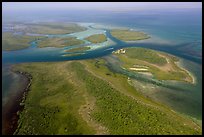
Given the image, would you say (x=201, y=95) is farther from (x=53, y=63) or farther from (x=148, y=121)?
(x=53, y=63)

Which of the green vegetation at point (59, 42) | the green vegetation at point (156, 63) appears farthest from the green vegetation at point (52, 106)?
the green vegetation at point (59, 42)

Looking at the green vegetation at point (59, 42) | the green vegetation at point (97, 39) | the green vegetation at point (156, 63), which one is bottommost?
the green vegetation at point (156, 63)

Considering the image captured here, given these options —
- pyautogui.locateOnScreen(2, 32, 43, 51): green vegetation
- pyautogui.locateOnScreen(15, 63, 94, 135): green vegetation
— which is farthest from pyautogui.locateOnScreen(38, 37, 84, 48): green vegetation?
pyautogui.locateOnScreen(15, 63, 94, 135): green vegetation

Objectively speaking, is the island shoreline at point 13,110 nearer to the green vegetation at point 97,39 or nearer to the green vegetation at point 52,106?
the green vegetation at point 52,106

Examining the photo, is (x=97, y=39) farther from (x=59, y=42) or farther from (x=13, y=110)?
(x=13, y=110)

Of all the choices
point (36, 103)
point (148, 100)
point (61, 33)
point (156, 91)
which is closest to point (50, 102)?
point (36, 103)

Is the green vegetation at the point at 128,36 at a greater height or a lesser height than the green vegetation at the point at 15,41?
greater

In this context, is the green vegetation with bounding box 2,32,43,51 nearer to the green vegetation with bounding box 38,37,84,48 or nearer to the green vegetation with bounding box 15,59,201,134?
the green vegetation with bounding box 38,37,84,48
